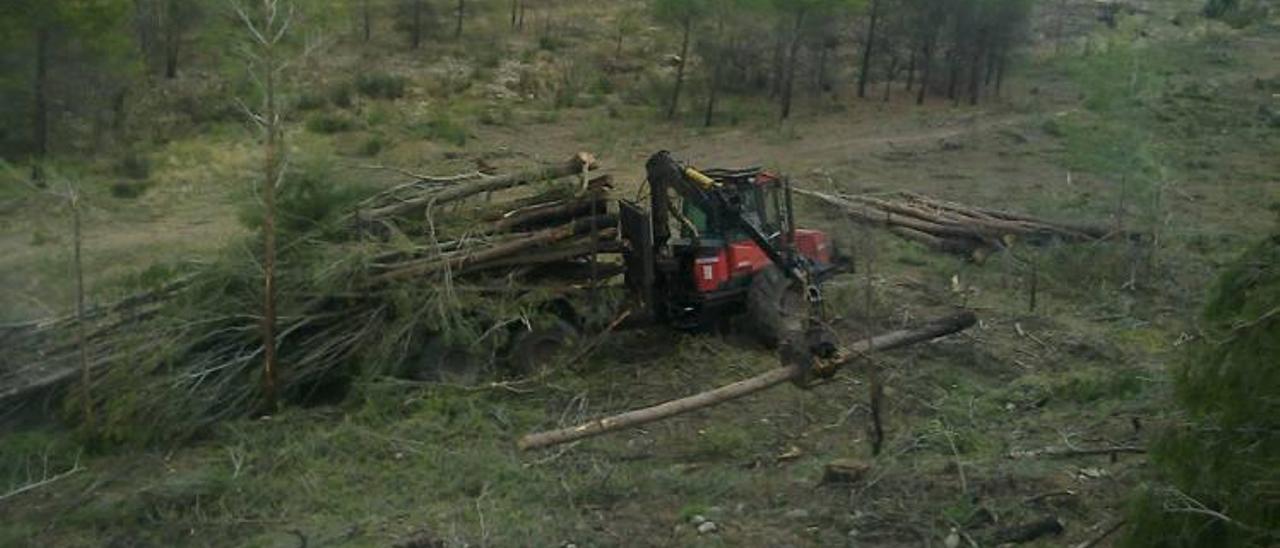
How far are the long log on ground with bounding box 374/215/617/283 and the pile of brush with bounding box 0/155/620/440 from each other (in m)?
0.02

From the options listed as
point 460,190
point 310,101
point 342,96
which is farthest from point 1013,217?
point 310,101

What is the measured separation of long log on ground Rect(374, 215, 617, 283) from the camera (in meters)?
14.6

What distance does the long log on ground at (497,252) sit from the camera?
1465cm

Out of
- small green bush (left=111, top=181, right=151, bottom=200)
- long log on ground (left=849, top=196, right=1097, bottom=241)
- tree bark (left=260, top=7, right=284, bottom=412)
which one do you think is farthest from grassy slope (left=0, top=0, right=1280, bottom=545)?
small green bush (left=111, top=181, right=151, bottom=200)

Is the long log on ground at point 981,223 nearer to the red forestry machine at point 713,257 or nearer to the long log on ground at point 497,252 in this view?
the red forestry machine at point 713,257

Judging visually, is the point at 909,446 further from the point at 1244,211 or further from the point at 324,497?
the point at 1244,211

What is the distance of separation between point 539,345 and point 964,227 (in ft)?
32.8

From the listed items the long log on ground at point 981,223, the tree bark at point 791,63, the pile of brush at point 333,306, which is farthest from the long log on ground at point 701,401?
the tree bark at point 791,63

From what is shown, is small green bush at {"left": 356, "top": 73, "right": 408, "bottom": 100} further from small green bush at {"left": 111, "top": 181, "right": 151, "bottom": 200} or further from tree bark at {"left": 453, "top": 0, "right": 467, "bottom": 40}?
small green bush at {"left": 111, "top": 181, "right": 151, "bottom": 200}

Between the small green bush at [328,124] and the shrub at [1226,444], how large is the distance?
90.2ft

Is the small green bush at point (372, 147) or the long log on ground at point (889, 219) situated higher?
the long log on ground at point (889, 219)

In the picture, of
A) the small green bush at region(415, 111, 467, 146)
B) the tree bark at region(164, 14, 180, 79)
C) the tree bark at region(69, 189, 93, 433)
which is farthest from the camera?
the tree bark at region(164, 14, 180, 79)

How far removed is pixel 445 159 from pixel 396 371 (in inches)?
642

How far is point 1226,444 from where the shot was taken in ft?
23.9
